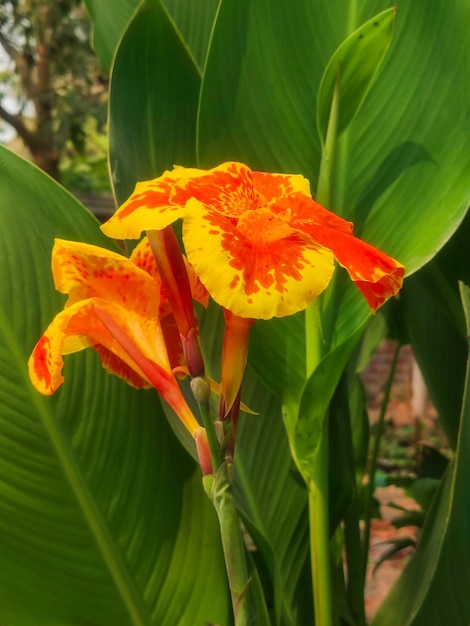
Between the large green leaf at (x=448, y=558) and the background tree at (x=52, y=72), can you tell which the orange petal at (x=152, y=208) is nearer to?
the large green leaf at (x=448, y=558)

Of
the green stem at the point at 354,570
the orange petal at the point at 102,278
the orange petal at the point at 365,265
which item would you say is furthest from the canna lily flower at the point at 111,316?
the green stem at the point at 354,570

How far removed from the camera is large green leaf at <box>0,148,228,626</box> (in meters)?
0.43

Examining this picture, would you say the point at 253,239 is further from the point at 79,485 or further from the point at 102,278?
the point at 79,485

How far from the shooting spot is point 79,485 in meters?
0.45

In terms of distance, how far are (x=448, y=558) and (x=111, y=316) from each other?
0.89 ft

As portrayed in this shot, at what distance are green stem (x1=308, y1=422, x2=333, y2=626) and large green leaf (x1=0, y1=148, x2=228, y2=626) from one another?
0.08 m

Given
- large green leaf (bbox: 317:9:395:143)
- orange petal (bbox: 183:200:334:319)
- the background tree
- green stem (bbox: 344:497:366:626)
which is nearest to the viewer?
orange petal (bbox: 183:200:334:319)

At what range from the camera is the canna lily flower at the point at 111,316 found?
1.06 ft

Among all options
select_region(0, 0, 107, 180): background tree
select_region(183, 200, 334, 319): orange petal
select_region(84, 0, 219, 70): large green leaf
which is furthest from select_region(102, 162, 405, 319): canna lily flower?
select_region(0, 0, 107, 180): background tree

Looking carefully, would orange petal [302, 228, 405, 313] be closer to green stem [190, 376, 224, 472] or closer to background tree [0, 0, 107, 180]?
green stem [190, 376, 224, 472]

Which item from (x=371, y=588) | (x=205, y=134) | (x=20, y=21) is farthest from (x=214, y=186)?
(x=20, y=21)

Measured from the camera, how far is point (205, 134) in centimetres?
46

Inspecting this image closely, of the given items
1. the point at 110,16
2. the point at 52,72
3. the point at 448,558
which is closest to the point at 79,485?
the point at 448,558

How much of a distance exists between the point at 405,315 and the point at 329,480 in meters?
0.26
